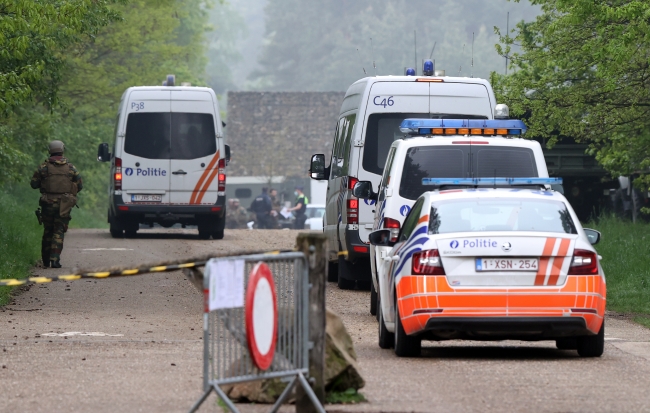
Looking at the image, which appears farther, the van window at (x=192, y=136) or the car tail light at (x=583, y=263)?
the van window at (x=192, y=136)

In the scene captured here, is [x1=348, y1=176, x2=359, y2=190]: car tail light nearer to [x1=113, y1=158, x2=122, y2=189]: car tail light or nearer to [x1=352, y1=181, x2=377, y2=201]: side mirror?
[x1=352, y1=181, x2=377, y2=201]: side mirror

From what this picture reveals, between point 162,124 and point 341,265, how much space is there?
10.7 metres

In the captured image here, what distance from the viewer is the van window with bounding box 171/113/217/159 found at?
28781 millimetres

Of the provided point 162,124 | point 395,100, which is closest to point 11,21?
point 395,100

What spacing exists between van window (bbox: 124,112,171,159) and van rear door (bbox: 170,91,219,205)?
0.53 ft

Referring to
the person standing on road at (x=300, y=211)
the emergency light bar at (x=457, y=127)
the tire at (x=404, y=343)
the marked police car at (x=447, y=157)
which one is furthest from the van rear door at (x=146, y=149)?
the person standing on road at (x=300, y=211)

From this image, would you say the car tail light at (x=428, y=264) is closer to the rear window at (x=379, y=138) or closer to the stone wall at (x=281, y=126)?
the rear window at (x=379, y=138)

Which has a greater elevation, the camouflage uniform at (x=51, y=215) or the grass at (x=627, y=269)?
the camouflage uniform at (x=51, y=215)

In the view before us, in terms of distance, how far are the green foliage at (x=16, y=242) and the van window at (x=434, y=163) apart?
4691 mm

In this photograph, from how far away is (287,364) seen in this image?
792cm

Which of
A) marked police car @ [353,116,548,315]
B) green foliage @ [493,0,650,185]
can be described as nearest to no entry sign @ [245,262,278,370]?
marked police car @ [353,116,548,315]

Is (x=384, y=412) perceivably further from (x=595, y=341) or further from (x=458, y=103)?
(x=458, y=103)

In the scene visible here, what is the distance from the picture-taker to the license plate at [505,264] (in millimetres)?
10734

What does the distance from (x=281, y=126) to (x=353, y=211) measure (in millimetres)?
63344
